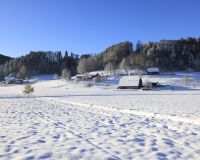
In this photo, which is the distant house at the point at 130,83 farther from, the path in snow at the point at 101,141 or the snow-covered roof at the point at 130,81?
the path in snow at the point at 101,141

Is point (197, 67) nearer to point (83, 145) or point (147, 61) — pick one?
point (147, 61)

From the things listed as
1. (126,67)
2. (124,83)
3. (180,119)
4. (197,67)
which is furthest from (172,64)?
(180,119)

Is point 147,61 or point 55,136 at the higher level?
point 147,61

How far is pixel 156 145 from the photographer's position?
10203mm

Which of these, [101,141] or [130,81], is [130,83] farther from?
[101,141]

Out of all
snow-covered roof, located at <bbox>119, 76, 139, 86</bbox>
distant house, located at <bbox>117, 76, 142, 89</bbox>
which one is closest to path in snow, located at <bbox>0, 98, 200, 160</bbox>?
distant house, located at <bbox>117, 76, 142, 89</bbox>

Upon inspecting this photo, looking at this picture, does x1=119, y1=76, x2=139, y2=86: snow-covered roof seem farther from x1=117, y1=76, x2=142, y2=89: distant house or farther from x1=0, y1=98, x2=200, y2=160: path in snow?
x1=0, y1=98, x2=200, y2=160: path in snow

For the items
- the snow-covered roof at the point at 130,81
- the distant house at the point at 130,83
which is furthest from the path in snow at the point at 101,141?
the snow-covered roof at the point at 130,81

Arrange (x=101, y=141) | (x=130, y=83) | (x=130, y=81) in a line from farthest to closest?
(x=130, y=81)
(x=130, y=83)
(x=101, y=141)

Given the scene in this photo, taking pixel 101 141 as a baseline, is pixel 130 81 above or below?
above

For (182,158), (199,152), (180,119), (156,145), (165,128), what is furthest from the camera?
(180,119)

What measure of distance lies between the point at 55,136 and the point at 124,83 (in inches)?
3548

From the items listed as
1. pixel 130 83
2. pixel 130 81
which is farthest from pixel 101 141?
pixel 130 81

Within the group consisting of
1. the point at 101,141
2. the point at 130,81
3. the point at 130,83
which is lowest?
the point at 101,141
